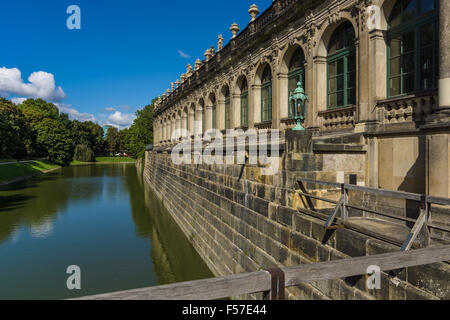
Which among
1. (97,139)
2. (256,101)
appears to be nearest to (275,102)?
(256,101)

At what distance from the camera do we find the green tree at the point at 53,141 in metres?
56.9

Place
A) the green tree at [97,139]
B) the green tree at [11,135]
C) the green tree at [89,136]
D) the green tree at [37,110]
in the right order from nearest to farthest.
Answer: the green tree at [11,135]
the green tree at [37,110]
the green tree at [89,136]
the green tree at [97,139]

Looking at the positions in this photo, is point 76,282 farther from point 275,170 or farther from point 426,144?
point 426,144

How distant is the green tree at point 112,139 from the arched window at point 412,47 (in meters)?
101

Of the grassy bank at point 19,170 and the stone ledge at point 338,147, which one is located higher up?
the stone ledge at point 338,147

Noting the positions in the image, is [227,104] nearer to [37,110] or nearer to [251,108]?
[251,108]

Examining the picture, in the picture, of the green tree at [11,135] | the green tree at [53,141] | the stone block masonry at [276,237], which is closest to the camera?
the stone block masonry at [276,237]

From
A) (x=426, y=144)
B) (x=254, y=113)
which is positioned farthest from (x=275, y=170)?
(x=254, y=113)

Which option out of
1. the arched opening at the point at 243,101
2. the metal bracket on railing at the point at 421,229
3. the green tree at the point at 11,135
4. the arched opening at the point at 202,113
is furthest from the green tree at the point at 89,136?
the metal bracket on railing at the point at 421,229

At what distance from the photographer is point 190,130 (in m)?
23.4

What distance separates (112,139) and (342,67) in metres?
100

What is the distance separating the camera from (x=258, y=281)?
215 cm

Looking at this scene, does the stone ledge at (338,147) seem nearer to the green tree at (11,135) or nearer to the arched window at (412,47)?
the arched window at (412,47)

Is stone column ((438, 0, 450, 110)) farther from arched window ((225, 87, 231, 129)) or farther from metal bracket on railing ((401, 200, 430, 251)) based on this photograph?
arched window ((225, 87, 231, 129))
